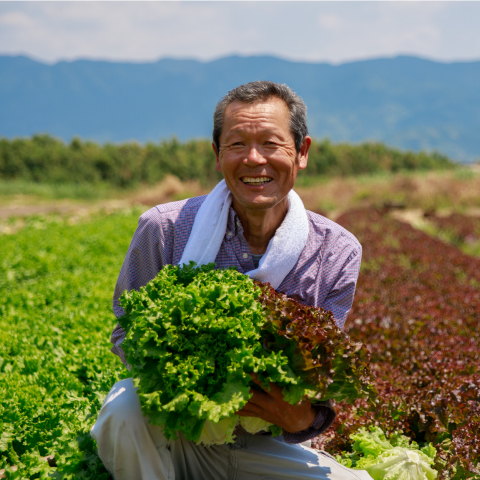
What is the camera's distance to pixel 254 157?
255cm

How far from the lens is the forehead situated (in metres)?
2.55

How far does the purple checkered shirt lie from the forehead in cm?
50

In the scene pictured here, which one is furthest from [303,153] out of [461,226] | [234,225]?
[461,226]

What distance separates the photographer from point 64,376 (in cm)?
396

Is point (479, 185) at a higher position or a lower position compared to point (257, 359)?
lower

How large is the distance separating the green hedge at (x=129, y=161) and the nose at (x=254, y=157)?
105ft

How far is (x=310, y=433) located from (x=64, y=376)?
2229mm

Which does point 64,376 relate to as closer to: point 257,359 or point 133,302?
point 133,302

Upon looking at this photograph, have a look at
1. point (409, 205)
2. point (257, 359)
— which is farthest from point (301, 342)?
point (409, 205)

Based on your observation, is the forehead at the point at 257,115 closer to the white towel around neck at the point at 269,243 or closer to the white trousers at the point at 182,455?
the white towel around neck at the point at 269,243

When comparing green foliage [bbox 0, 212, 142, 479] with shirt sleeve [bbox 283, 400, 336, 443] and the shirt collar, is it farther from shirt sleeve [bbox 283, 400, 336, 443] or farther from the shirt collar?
the shirt collar

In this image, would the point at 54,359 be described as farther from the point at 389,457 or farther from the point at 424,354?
the point at 424,354

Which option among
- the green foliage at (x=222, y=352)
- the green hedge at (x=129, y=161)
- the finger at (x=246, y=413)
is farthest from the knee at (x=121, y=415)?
the green hedge at (x=129, y=161)

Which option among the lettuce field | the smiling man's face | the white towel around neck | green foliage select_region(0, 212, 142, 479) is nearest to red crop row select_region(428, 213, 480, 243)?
the lettuce field
